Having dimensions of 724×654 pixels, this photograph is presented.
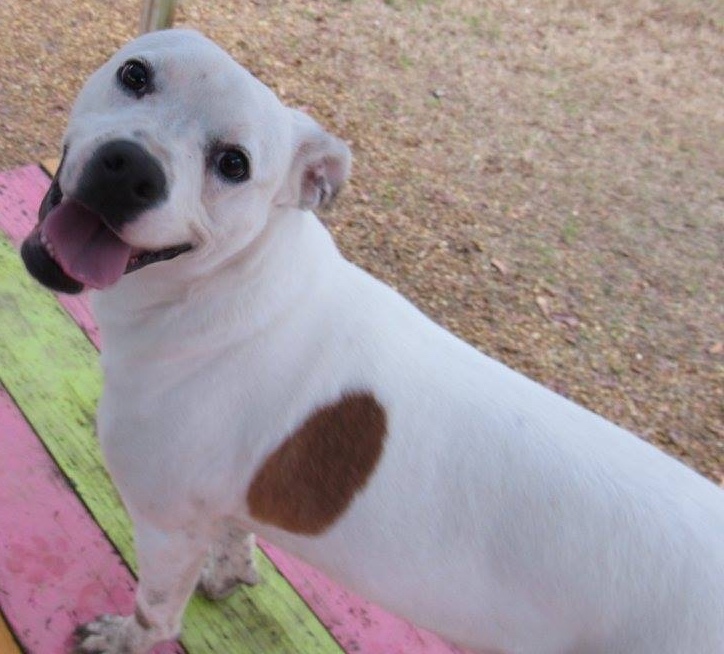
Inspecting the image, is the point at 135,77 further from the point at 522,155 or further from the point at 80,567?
the point at 522,155

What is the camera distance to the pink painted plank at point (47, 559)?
2762 millimetres

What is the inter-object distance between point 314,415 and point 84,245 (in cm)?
69

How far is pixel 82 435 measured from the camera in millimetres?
3223

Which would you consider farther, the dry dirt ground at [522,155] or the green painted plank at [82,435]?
the dry dirt ground at [522,155]

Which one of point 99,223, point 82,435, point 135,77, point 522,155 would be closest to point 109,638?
point 82,435

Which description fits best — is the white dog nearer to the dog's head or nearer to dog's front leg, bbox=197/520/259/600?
the dog's head

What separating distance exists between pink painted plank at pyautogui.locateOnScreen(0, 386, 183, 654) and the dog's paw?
1.7 inches

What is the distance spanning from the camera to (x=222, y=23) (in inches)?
246

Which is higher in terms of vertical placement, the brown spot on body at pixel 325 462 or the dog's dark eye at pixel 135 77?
the dog's dark eye at pixel 135 77

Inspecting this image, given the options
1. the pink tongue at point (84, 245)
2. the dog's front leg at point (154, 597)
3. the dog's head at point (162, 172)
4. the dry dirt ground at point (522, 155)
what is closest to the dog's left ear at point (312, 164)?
the dog's head at point (162, 172)

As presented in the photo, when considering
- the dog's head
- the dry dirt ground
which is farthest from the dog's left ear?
the dry dirt ground

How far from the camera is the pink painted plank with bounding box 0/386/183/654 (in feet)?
9.06

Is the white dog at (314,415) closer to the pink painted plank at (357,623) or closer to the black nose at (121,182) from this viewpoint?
the black nose at (121,182)

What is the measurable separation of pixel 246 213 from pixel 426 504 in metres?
0.82
